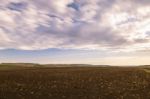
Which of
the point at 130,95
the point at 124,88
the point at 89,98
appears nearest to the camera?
the point at 89,98

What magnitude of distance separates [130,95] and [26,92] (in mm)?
9438

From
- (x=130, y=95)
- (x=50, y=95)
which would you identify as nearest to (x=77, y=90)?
(x=50, y=95)

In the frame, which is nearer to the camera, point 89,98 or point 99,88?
point 89,98

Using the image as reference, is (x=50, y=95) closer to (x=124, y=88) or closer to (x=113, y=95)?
(x=113, y=95)

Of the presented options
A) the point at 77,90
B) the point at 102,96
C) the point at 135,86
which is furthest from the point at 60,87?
the point at 135,86

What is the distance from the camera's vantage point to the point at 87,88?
2698 centimetres

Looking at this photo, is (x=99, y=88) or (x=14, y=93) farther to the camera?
(x=99, y=88)

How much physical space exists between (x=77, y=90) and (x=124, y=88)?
16.8ft

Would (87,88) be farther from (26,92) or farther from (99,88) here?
(26,92)

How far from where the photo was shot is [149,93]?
2475cm

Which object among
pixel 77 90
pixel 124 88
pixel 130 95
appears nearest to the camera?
pixel 130 95

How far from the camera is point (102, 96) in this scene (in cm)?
2305

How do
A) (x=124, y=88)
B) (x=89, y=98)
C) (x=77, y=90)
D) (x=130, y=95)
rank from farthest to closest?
1. (x=124, y=88)
2. (x=77, y=90)
3. (x=130, y=95)
4. (x=89, y=98)

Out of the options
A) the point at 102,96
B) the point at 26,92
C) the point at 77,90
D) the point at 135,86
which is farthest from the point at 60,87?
the point at 135,86
